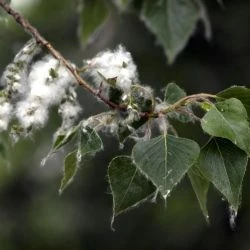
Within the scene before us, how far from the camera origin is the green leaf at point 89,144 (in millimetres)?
995

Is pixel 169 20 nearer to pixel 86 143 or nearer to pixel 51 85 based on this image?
pixel 51 85

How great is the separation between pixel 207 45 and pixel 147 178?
7.95 feet

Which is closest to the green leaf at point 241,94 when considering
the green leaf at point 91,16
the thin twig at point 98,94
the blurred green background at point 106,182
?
the thin twig at point 98,94

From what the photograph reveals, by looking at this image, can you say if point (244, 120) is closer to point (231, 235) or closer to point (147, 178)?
point (147, 178)

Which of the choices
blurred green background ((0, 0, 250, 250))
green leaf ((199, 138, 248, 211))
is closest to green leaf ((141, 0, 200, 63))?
green leaf ((199, 138, 248, 211))

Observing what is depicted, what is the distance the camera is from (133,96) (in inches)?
41.2

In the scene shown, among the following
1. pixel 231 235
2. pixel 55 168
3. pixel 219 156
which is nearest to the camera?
pixel 219 156

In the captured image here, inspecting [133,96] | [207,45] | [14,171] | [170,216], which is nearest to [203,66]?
[207,45]

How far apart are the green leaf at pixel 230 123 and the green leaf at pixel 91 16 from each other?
73 cm

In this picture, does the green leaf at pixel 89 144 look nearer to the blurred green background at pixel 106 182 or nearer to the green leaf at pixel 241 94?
the green leaf at pixel 241 94

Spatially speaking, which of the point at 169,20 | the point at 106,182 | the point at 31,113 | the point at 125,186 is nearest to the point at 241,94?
the point at 125,186

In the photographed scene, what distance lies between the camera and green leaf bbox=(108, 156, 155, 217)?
0.99m

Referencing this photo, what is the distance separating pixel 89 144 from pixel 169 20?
60cm

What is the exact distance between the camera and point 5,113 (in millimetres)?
1101
